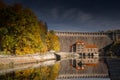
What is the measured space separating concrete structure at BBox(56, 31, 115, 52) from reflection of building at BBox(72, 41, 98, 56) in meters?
5.36

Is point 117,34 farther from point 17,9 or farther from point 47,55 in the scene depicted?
point 17,9

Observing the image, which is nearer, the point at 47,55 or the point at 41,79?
the point at 41,79

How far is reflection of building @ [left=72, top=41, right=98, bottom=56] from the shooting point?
605 ft

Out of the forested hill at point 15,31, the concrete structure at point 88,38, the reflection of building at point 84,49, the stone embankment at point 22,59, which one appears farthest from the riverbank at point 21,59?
the concrete structure at point 88,38

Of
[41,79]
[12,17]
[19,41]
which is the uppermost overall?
[12,17]

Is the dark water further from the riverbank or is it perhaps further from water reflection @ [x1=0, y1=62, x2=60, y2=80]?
the riverbank

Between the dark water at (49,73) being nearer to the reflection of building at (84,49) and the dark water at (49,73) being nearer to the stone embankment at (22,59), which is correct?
the stone embankment at (22,59)

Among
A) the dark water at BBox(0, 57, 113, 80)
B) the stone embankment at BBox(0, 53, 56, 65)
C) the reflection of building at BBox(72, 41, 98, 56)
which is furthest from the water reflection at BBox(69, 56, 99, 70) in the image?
the reflection of building at BBox(72, 41, 98, 56)

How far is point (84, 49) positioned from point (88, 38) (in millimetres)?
12849

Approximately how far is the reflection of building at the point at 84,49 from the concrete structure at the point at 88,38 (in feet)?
17.6

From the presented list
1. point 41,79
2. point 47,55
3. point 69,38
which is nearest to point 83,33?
point 69,38

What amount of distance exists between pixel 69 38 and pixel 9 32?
129 meters

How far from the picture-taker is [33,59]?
72938 millimetres

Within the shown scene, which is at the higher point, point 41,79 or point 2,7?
point 2,7
